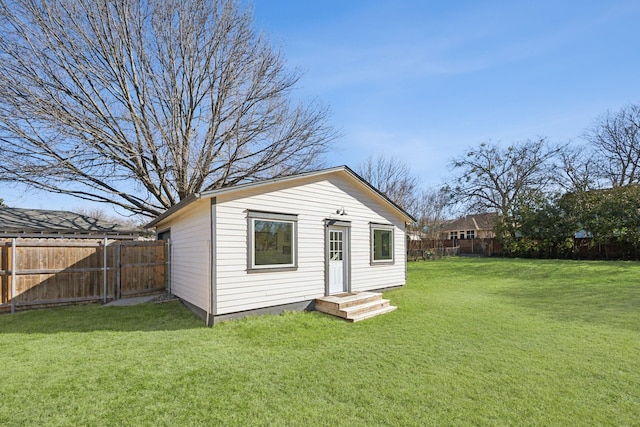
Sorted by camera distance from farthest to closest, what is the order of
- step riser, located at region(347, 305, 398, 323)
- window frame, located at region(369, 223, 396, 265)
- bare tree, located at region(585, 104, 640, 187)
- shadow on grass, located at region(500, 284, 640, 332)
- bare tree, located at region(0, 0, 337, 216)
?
bare tree, located at region(585, 104, 640, 187)
bare tree, located at region(0, 0, 337, 216)
window frame, located at region(369, 223, 396, 265)
step riser, located at region(347, 305, 398, 323)
shadow on grass, located at region(500, 284, 640, 332)

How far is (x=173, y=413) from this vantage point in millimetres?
3020

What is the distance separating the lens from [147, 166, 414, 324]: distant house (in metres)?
6.34

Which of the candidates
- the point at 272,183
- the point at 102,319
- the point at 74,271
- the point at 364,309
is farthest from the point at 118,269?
the point at 364,309

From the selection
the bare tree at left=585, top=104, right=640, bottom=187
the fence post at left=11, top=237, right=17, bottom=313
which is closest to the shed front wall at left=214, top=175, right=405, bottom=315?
the fence post at left=11, top=237, right=17, bottom=313

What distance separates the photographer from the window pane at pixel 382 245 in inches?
376

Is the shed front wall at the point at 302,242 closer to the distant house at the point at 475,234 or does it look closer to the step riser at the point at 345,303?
the step riser at the point at 345,303

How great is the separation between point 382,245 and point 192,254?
5.69m

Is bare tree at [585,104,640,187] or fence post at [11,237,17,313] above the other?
bare tree at [585,104,640,187]

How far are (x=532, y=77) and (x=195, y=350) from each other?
1199cm

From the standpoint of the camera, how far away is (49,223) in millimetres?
12203

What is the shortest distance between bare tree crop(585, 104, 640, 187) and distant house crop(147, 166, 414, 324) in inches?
955

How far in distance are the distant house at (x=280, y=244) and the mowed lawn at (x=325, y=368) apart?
64 centimetres

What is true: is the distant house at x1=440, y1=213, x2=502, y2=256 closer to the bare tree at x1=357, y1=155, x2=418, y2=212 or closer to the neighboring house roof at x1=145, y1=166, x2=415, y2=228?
the bare tree at x1=357, y1=155, x2=418, y2=212

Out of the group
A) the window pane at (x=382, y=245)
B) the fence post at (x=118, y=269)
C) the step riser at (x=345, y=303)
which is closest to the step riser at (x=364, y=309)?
the step riser at (x=345, y=303)
